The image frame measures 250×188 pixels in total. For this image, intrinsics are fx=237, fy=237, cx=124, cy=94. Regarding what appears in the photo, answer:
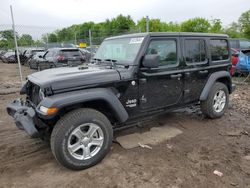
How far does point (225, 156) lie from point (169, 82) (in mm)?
1534

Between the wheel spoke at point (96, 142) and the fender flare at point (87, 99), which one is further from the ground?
the fender flare at point (87, 99)

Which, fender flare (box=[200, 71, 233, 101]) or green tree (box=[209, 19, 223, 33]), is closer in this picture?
fender flare (box=[200, 71, 233, 101])

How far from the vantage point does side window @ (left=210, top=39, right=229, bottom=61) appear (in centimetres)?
507

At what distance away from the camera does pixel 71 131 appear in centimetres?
320

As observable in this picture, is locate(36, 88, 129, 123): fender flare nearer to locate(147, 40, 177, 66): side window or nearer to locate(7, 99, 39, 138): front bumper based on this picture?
locate(7, 99, 39, 138): front bumper

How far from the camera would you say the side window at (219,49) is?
507 centimetres

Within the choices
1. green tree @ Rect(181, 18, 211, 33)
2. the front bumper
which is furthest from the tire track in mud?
green tree @ Rect(181, 18, 211, 33)

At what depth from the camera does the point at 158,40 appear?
4.15m

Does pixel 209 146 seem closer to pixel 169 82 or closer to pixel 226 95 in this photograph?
pixel 169 82

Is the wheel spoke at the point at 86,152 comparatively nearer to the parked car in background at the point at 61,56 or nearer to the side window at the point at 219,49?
the side window at the point at 219,49

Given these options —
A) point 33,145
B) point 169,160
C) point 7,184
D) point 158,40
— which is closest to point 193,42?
point 158,40

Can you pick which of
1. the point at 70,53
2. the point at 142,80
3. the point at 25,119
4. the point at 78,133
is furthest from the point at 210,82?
the point at 70,53

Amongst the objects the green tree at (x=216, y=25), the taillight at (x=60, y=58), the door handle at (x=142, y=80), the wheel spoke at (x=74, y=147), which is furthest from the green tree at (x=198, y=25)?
the wheel spoke at (x=74, y=147)

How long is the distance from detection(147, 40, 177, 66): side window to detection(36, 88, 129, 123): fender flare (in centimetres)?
109
